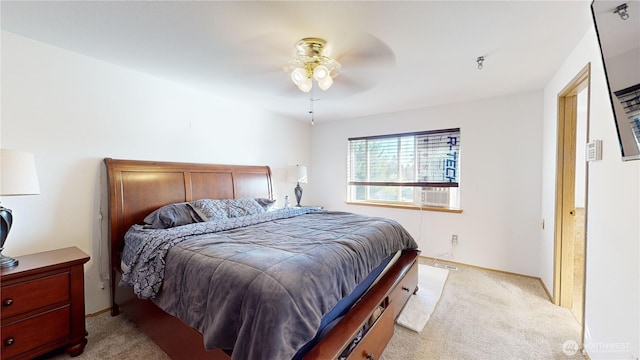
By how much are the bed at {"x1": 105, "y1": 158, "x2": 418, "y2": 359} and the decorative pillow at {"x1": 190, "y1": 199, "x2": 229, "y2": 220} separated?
272 millimetres

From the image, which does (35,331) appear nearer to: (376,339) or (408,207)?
(376,339)

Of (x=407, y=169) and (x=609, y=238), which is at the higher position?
(x=407, y=169)

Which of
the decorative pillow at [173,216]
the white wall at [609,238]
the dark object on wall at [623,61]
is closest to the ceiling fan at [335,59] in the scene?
the dark object on wall at [623,61]

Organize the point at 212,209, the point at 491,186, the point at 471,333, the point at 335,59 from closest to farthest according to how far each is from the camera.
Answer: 1. the point at 471,333
2. the point at 335,59
3. the point at 212,209
4. the point at 491,186

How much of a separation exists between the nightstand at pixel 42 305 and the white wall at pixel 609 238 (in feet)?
10.6

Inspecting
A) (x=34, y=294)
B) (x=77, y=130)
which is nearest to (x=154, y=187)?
(x=77, y=130)

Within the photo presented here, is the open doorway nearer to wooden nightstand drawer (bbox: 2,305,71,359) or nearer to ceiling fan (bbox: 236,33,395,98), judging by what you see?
ceiling fan (bbox: 236,33,395,98)

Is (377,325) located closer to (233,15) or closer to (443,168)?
(233,15)

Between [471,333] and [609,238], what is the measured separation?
1120 mm

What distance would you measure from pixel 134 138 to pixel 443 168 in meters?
3.80

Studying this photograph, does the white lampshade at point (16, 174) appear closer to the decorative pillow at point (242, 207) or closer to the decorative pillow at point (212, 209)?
the decorative pillow at point (212, 209)

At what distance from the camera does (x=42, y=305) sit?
5.28 ft

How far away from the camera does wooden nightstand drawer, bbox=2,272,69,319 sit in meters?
1.49

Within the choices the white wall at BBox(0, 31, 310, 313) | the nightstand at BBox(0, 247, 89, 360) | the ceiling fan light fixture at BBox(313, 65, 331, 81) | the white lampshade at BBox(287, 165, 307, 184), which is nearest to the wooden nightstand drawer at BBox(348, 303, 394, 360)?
the ceiling fan light fixture at BBox(313, 65, 331, 81)
